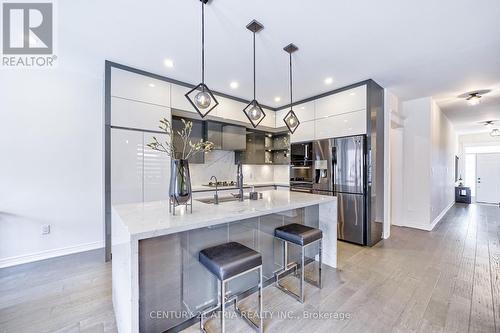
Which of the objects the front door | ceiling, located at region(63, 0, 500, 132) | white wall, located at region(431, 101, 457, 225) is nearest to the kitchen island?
ceiling, located at region(63, 0, 500, 132)

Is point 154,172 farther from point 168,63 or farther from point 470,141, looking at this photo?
point 470,141

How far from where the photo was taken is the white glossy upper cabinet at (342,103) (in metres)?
3.44

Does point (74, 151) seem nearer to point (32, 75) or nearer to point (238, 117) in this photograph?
point (32, 75)

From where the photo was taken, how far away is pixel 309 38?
2322 mm

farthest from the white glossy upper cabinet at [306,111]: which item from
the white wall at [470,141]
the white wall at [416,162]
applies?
the white wall at [470,141]

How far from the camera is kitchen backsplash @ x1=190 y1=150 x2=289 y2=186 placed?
4348 mm

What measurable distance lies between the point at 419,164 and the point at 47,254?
6.72 metres

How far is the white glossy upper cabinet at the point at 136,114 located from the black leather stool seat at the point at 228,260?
2.29 metres

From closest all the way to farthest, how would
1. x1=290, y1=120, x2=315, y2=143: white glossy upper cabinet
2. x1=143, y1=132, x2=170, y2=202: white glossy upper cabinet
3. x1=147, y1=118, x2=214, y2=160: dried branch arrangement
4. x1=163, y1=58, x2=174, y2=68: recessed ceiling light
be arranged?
x1=147, y1=118, x2=214, y2=160: dried branch arrangement < x1=163, y1=58, x2=174, y2=68: recessed ceiling light < x1=143, y1=132, x2=170, y2=202: white glossy upper cabinet < x1=290, y1=120, x2=315, y2=143: white glossy upper cabinet

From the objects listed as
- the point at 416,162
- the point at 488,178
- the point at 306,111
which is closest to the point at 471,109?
the point at 416,162

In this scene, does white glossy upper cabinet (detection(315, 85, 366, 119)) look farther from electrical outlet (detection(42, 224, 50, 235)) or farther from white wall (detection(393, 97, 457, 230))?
electrical outlet (detection(42, 224, 50, 235))

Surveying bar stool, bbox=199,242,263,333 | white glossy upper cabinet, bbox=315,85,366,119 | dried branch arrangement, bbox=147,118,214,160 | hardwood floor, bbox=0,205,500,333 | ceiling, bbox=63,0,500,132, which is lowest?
hardwood floor, bbox=0,205,500,333

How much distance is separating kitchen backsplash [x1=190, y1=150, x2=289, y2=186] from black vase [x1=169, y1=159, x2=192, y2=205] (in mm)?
2523

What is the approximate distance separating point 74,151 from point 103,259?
1.65 metres
